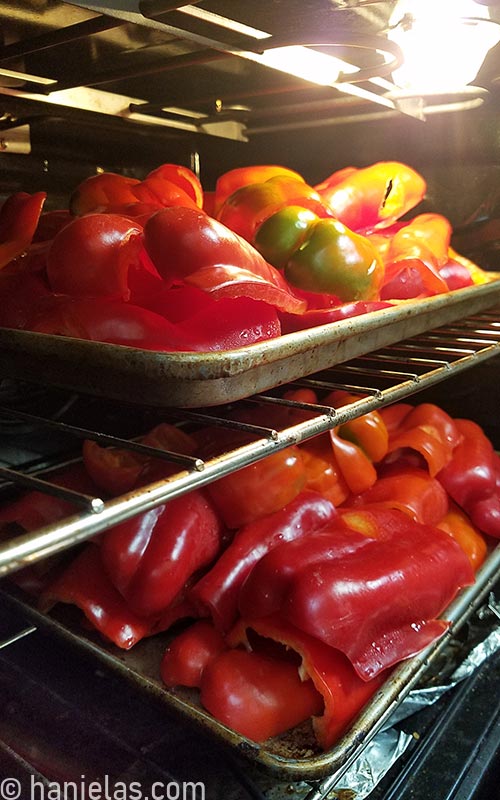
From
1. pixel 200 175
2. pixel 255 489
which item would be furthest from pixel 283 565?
pixel 200 175

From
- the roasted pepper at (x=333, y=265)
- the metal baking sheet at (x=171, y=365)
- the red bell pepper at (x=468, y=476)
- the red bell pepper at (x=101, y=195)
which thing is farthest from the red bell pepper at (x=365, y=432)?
the red bell pepper at (x=101, y=195)

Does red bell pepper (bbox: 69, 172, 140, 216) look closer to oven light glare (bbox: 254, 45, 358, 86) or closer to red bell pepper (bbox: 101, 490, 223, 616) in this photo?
oven light glare (bbox: 254, 45, 358, 86)

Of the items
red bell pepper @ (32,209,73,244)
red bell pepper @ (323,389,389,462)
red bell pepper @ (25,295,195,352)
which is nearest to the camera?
red bell pepper @ (25,295,195,352)

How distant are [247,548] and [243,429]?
0.79 feet

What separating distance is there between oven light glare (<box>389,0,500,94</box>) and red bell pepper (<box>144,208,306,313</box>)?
430 mm

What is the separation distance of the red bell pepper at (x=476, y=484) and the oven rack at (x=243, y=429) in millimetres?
203

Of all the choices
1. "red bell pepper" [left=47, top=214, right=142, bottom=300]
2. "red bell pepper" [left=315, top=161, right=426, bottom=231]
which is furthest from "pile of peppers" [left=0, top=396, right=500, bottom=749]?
"red bell pepper" [left=315, top=161, right=426, bottom=231]

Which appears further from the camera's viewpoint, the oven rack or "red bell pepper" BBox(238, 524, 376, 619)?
"red bell pepper" BBox(238, 524, 376, 619)

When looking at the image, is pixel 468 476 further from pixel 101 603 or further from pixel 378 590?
pixel 101 603

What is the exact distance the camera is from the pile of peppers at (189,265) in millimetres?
664

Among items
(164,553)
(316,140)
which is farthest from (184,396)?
(316,140)

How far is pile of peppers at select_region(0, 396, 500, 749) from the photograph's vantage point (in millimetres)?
767

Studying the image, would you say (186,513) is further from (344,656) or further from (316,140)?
(316,140)

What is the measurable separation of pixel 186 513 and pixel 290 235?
425mm
